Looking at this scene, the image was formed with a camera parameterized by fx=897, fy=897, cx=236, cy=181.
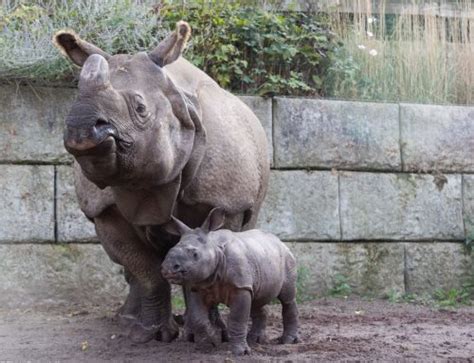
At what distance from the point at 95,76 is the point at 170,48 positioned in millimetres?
661

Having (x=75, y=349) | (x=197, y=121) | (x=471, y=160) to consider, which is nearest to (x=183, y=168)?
(x=197, y=121)

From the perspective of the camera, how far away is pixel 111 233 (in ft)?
17.2

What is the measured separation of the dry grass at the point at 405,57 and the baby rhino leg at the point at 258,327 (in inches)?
152


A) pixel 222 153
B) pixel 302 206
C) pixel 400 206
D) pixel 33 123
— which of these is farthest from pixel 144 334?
pixel 400 206

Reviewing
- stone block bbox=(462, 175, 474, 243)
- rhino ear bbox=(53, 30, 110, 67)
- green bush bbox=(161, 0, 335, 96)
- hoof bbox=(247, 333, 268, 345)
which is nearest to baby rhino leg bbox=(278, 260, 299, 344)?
hoof bbox=(247, 333, 268, 345)

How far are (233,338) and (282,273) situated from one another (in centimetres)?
57

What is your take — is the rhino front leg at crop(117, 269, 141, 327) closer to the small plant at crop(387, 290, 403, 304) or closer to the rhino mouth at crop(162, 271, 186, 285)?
the rhino mouth at crop(162, 271, 186, 285)

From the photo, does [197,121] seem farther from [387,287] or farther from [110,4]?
[387,287]

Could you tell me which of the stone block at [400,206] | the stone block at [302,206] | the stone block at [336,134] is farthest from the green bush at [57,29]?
the stone block at [400,206]

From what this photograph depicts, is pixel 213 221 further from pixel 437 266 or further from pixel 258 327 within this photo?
pixel 437 266

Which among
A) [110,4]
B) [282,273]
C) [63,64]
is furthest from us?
[110,4]

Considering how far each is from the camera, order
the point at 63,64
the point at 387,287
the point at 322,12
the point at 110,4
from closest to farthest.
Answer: the point at 63,64, the point at 110,4, the point at 387,287, the point at 322,12

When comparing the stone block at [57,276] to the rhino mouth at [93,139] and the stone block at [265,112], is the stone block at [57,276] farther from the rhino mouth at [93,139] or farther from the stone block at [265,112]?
the rhino mouth at [93,139]

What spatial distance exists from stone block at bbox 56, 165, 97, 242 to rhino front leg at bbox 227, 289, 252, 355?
2836 millimetres
